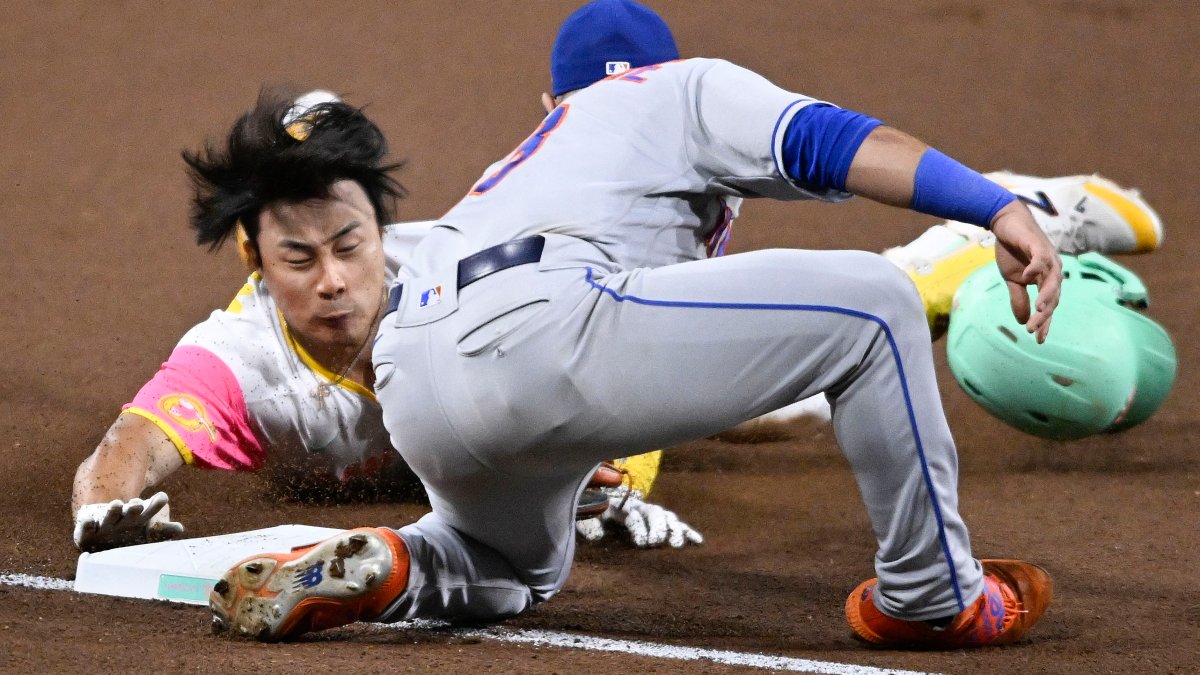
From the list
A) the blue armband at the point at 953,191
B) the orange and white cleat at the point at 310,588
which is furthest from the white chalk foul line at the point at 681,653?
the blue armband at the point at 953,191

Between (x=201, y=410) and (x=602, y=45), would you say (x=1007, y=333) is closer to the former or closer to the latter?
(x=602, y=45)

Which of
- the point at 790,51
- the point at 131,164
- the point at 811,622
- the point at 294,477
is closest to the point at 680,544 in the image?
the point at 811,622

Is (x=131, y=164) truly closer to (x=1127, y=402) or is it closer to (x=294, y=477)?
(x=294, y=477)

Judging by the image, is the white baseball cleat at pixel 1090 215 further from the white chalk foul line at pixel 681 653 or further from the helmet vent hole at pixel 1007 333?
the white chalk foul line at pixel 681 653

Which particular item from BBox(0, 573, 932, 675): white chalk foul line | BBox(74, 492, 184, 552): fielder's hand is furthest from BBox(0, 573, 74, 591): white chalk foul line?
BBox(74, 492, 184, 552): fielder's hand

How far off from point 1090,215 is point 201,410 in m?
2.55

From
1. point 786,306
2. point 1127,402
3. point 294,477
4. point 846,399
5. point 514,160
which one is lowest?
point 1127,402

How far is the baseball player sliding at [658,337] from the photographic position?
1.98 m

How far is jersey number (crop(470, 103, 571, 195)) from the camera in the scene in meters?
2.21

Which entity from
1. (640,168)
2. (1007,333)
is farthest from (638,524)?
(640,168)

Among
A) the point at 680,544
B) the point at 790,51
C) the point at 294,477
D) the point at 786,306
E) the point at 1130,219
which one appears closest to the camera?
the point at 786,306

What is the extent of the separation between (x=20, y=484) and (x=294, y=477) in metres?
0.61

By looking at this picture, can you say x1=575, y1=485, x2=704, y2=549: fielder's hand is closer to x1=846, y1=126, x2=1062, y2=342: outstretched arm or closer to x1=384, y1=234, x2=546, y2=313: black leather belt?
x1=384, y1=234, x2=546, y2=313: black leather belt

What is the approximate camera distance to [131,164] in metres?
6.23
